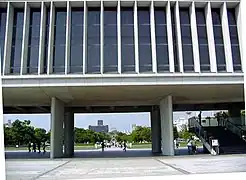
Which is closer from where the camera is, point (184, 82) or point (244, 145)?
point (184, 82)

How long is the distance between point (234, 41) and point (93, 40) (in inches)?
419

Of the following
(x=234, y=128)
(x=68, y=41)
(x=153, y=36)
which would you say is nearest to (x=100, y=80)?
(x=68, y=41)

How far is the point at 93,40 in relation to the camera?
896 inches

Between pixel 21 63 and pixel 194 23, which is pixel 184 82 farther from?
pixel 21 63

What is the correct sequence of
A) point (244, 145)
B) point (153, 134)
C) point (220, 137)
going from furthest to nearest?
point (153, 134) < point (220, 137) < point (244, 145)

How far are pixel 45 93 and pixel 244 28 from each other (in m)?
18.3

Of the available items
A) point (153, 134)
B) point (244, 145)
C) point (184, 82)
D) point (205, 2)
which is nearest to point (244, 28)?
point (184, 82)

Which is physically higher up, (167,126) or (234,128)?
(167,126)

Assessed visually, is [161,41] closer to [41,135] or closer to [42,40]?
[42,40]

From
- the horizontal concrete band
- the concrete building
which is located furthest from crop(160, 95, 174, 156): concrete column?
the horizontal concrete band

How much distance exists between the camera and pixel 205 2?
912 inches

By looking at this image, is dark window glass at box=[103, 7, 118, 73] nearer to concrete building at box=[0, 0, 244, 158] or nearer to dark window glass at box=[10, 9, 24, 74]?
concrete building at box=[0, 0, 244, 158]

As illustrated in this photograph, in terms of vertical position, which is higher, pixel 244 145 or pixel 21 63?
pixel 21 63

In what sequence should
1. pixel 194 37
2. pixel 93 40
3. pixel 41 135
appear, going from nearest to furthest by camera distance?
pixel 194 37
pixel 93 40
pixel 41 135
